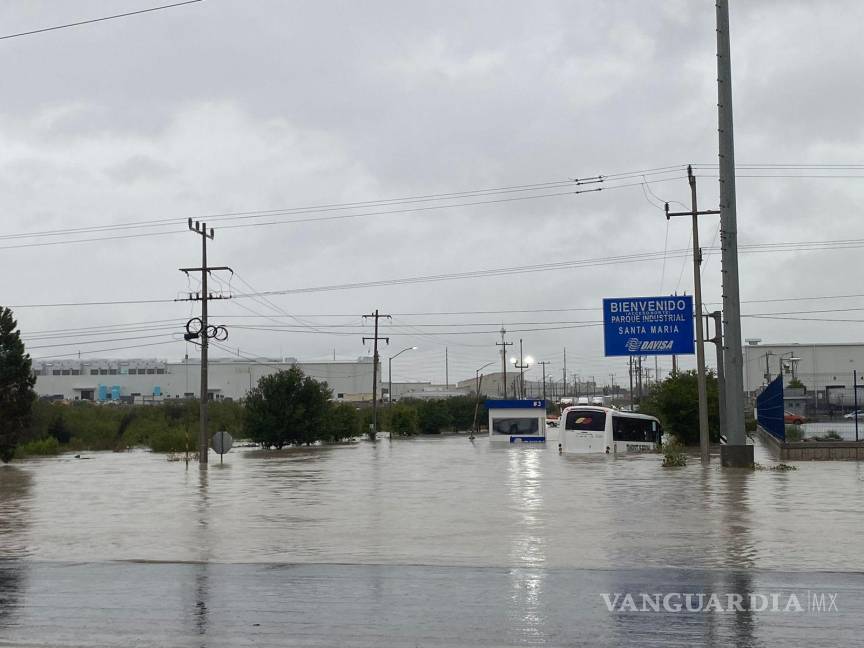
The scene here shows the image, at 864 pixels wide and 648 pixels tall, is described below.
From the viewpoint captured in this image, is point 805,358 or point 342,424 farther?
point 805,358

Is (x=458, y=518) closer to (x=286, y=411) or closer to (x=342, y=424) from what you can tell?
(x=286, y=411)

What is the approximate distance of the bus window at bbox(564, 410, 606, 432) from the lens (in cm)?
4906

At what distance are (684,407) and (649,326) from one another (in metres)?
11.6

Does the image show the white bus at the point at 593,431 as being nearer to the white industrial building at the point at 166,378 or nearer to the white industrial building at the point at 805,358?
the white industrial building at the point at 805,358

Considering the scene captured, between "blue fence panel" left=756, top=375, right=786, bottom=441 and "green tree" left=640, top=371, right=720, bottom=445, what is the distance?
2.43 meters

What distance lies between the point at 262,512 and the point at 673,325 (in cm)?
2271

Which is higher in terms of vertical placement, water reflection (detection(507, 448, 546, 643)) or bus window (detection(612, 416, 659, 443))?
bus window (detection(612, 416, 659, 443))

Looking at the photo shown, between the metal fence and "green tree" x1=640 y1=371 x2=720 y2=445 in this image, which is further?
"green tree" x1=640 y1=371 x2=720 y2=445

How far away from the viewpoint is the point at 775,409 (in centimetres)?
4134

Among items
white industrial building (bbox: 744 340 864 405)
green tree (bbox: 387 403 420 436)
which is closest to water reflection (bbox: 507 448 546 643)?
green tree (bbox: 387 403 420 436)

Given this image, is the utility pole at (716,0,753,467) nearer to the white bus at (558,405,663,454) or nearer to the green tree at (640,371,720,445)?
the green tree at (640,371,720,445)

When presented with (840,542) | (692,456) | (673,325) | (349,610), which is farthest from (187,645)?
(692,456)

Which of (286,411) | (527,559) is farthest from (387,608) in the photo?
(286,411)

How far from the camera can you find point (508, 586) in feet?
35.7
